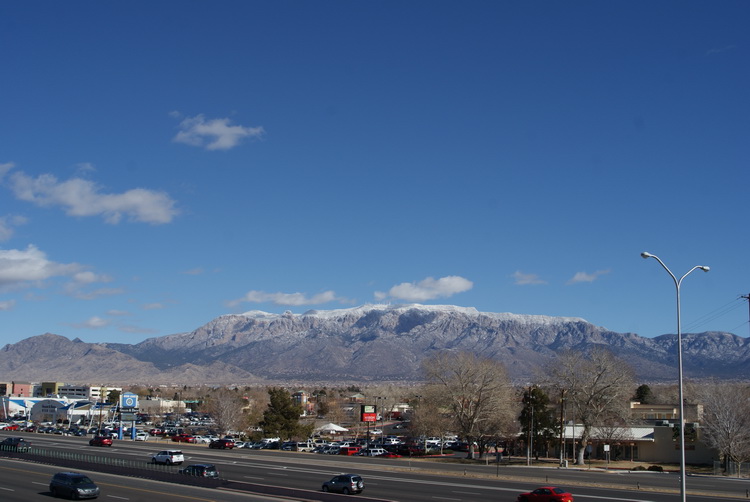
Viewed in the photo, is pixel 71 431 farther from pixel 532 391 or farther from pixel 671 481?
pixel 671 481

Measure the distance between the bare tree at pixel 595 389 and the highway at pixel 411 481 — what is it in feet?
43.4

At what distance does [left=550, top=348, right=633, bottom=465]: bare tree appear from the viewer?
84.2 m

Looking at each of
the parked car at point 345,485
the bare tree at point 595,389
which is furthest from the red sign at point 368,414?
the parked car at point 345,485

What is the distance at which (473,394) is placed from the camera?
9219cm

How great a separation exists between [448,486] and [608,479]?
57.2 ft

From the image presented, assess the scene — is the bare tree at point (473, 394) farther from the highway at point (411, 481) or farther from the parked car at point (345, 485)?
the parked car at point (345, 485)

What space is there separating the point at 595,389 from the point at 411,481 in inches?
1527

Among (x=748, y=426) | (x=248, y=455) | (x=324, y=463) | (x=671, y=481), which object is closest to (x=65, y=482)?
(x=324, y=463)

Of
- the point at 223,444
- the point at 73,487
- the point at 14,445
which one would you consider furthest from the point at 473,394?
the point at 73,487

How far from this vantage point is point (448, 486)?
169ft

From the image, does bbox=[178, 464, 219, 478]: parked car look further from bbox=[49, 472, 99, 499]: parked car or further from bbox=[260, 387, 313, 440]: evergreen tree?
bbox=[260, 387, 313, 440]: evergreen tree

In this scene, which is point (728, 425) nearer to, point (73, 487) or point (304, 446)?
point (304, 446)

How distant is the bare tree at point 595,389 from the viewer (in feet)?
276

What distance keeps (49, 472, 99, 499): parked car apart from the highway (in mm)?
1897
